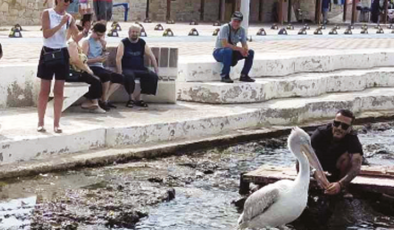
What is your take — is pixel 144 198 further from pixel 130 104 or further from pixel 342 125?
pixel 130 104

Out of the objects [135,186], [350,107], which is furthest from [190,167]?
[350,107]

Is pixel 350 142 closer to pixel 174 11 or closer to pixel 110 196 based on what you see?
pixel 110 196

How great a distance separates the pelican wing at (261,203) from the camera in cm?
754

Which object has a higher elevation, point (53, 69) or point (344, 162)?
point (53, 69)

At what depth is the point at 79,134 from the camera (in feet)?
33.2

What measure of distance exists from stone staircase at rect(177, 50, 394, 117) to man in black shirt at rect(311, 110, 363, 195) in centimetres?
450

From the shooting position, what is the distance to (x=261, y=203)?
7547 mm

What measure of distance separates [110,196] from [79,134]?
1.66 metres

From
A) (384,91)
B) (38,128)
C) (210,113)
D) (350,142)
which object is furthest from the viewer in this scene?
(384,91)

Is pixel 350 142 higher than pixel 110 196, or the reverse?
pixel 350 142

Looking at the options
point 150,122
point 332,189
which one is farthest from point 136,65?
point 332,189

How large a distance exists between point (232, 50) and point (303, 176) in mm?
6782

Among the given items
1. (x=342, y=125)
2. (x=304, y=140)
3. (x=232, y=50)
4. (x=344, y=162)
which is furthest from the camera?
(x=232, y=50)

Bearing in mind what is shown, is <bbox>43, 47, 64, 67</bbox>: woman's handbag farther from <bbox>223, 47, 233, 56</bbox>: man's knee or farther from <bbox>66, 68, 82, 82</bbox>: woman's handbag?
<bbox>223, 47, 233, 56</bbox>: man's knee
